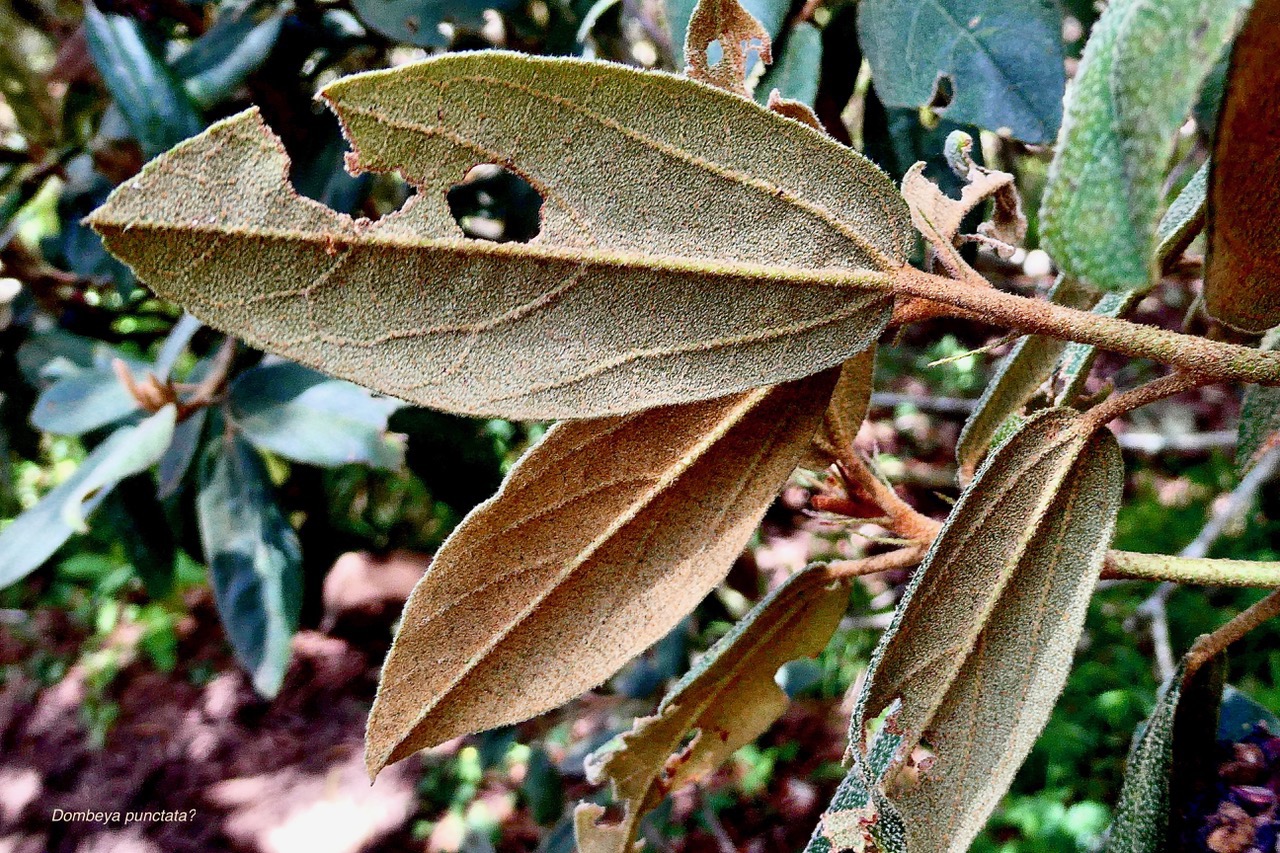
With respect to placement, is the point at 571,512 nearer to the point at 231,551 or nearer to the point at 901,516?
the point at 901,516

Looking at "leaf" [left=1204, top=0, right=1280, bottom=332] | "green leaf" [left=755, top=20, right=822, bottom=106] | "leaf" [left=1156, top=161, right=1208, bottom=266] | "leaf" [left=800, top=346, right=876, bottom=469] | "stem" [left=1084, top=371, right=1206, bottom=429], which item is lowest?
"leaf" [left=800, top=346, right=876, bottom=469]

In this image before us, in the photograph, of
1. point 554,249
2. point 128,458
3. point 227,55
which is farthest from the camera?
point 227,55

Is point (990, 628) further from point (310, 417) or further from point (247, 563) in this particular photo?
point (247, 563)

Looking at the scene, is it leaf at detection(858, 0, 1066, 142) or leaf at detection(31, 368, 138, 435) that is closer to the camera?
leaf at detection(858, 0, 1066, 142)

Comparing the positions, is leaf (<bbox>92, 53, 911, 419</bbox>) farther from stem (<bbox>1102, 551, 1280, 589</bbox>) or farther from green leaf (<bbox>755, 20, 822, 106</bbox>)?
green leaf (<bbox>755, 20, 822, 106</bbox>)

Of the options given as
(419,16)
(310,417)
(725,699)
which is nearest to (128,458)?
(310,417)

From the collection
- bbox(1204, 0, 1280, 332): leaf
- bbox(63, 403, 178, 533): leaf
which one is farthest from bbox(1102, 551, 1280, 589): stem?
bbox(63, 403, 178, 533): leaf
